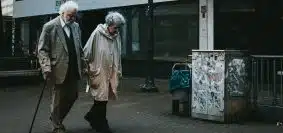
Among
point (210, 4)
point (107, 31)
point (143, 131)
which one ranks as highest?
point (210, 4)

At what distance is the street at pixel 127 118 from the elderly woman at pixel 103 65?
438 mm

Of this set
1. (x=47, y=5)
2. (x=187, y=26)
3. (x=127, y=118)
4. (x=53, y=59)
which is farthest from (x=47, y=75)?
(x=47, y=5)

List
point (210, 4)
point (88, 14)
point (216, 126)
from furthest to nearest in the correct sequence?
point (88, 14) → point (210, 4) → point (216, 126)

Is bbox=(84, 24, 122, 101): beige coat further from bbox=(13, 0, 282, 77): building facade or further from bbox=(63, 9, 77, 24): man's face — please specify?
bbox=(13, 0, 282, 77): building facade

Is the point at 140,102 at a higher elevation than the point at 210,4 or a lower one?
lower

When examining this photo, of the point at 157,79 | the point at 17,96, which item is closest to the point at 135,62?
the point at 157,79

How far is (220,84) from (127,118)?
6.18 feet

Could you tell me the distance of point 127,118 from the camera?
32.7 feet

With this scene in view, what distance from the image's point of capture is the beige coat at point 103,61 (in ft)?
26.8

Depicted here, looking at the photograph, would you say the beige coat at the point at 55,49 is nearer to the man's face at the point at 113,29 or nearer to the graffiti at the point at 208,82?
the man's face at the point at 113,29

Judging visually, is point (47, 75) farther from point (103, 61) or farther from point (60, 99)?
point (103, 61)

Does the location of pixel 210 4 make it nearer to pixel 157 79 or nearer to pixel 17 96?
pixel 157 79

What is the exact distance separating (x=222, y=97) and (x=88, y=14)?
1438 centimetres

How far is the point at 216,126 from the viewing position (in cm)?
896
